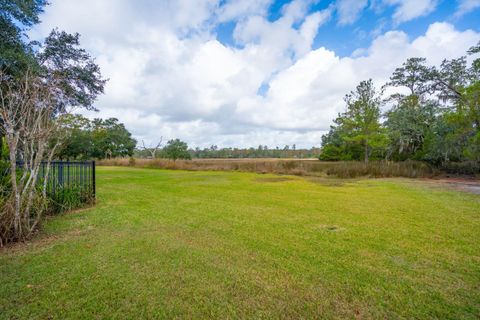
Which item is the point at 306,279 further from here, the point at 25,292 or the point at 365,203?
the point at 365,203

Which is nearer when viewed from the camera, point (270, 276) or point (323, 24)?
point (270, 276)

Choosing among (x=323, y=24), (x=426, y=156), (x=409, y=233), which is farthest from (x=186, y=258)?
(x=426, y=156)

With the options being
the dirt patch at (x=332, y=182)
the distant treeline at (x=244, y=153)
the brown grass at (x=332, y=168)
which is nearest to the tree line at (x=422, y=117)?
the brown grass at (x=332, y=168)

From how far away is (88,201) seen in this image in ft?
19.4

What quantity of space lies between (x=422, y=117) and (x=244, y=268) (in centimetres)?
2194

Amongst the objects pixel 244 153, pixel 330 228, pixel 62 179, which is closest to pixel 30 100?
pixel 62 179

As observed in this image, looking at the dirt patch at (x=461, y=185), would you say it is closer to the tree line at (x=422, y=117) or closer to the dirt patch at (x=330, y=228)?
the tree line at (x=422, y=117)

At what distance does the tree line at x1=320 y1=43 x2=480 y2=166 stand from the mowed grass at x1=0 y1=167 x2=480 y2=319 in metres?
12.8

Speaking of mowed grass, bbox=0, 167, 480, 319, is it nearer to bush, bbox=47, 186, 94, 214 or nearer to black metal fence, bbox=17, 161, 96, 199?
bush, bbox=47, 186, 94, 214

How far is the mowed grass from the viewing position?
1.89 meters

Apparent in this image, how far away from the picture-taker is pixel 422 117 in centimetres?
1775

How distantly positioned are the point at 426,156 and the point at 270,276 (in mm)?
20196

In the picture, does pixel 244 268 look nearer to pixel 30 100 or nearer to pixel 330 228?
pixel 330 228

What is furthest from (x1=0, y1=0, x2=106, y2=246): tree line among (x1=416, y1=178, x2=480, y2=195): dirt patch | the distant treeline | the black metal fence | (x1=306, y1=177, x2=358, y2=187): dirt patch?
the distant treeline
